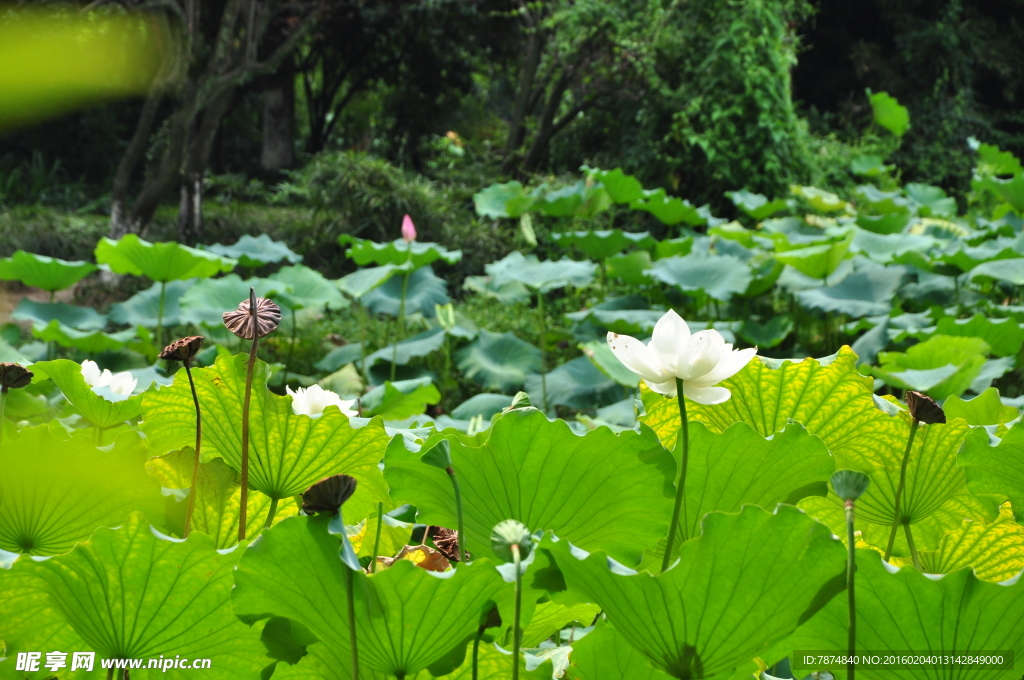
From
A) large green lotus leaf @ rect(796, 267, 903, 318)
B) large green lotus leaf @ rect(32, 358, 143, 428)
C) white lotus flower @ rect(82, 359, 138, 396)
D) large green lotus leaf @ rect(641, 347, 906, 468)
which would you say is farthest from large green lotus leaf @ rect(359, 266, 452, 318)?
large green lotus leaf @ rect(641, 347, 906, 468)

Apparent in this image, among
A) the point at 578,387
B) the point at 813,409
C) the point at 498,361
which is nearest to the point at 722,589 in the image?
the point at 813,409

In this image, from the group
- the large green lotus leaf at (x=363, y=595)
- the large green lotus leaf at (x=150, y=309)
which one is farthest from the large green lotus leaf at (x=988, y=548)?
the large green lotus leaf at (x=150, y=309)

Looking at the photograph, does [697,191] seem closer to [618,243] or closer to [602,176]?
[602,176]

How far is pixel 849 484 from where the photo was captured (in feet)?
1.32

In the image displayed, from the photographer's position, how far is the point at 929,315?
102 inches

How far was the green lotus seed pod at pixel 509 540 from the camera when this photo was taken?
39 cm

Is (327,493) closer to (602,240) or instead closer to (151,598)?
(151,598)

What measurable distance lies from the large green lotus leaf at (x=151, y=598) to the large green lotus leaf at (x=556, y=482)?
119 mm

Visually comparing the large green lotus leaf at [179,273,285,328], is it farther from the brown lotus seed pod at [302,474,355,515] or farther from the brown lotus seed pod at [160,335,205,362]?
the brown lotus seed pod at [302,474,355,515]

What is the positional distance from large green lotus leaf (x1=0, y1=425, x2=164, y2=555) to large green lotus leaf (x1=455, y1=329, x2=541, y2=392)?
2.42 meters

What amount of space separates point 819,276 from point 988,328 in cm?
81

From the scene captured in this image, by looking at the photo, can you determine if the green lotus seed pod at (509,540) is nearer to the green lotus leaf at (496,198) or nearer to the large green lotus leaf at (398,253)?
the large green lotus leaf at (398,253)

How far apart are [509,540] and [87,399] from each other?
49 centimetres

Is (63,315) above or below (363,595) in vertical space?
below
